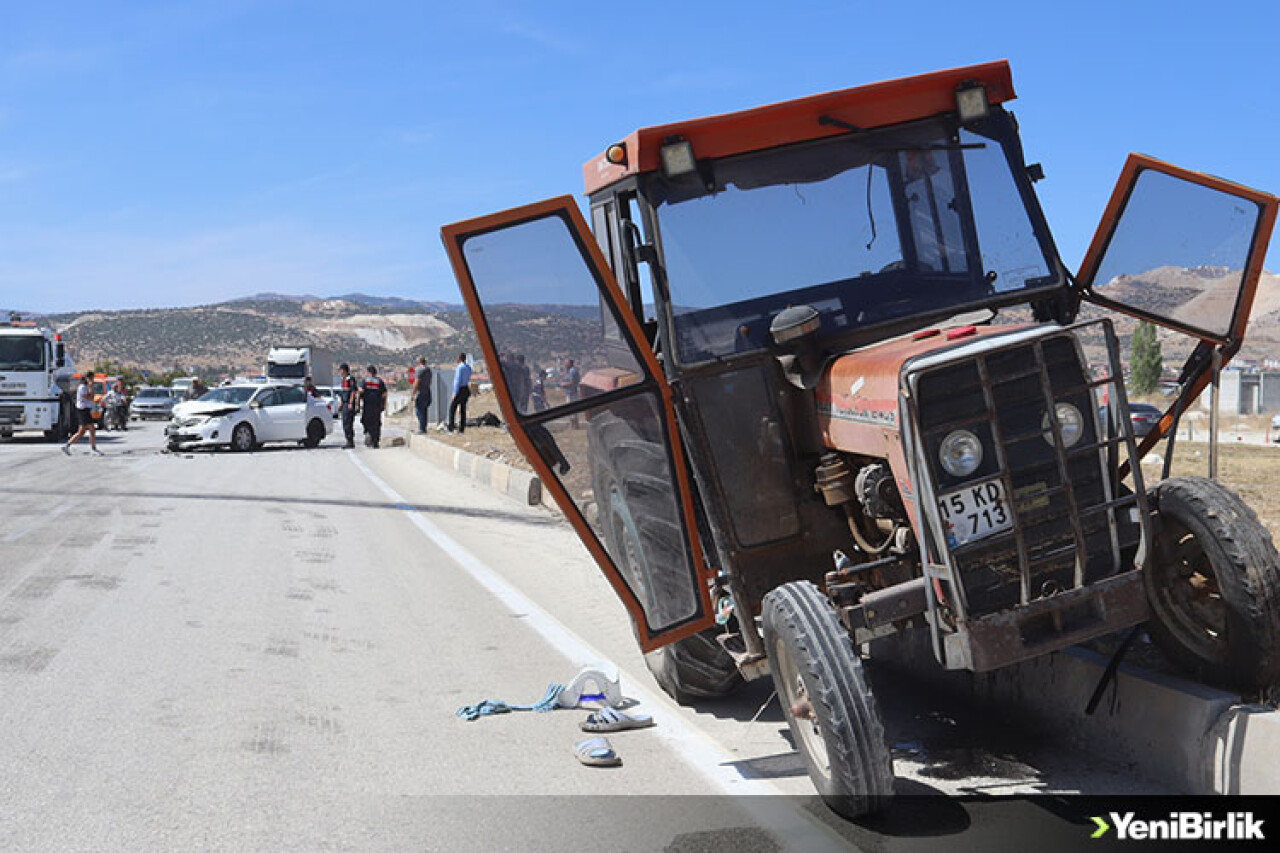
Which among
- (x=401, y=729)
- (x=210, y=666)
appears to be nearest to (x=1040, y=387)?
(x=401, y=729)

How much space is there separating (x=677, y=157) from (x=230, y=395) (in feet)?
91.8

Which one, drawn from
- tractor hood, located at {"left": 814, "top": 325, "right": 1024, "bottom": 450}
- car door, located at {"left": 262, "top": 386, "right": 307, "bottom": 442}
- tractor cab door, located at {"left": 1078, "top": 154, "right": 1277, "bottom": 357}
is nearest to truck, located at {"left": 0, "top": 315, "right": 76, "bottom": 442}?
car door, located at {"left": 262, "top": 386, "right": 307, "bottom": 442}

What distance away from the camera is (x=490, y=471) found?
68.7ft

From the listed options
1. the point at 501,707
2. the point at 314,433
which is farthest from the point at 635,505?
the point at 314,433

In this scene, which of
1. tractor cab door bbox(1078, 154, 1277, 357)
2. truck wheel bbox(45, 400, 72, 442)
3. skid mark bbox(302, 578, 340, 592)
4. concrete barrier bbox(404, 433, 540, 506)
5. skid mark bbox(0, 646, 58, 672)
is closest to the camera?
tractor cab door bbox(1078, 154, 1277, 357)

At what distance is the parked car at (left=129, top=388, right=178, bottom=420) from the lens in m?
60.7

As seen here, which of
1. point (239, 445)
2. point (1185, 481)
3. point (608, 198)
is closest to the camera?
point (1185, 481)

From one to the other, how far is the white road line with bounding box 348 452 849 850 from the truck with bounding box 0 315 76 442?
27.6m

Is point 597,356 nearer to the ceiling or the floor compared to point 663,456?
nearer to the ceiling

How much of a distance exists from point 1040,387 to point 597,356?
2.19 metres

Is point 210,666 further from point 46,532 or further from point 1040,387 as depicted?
point 46,532

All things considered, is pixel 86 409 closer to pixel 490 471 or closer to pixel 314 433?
pixel 314 433

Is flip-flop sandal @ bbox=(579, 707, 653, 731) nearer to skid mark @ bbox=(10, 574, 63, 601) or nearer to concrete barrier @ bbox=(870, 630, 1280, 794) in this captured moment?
concrete barrier @ bbox=(870, 630, 1280, 794)

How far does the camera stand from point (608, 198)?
6215 millimetres
